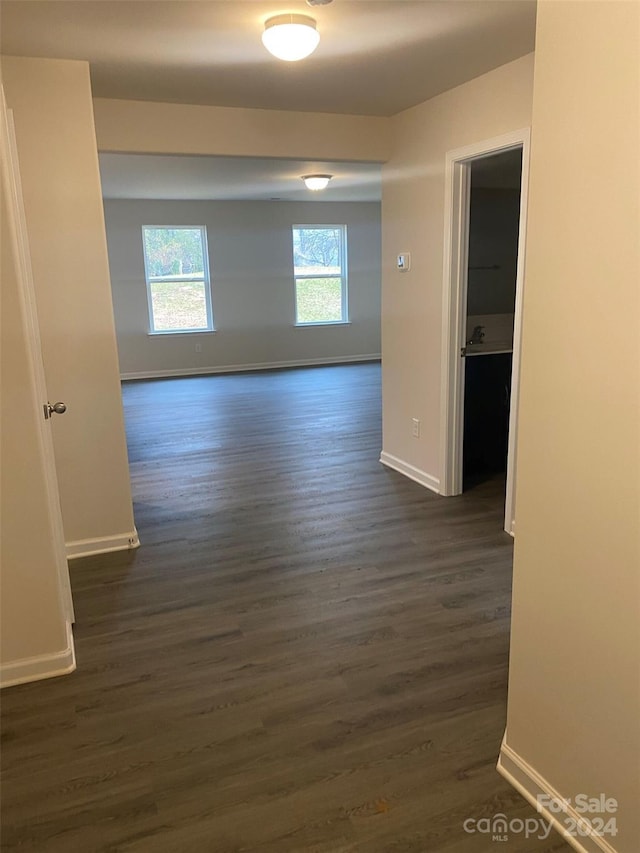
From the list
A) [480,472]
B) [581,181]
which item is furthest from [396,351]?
[581,181]

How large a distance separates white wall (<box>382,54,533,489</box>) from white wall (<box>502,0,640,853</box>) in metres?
1.93

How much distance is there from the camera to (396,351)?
4.50m

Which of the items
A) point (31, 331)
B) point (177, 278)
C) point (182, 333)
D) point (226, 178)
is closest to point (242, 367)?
point (182, 333)

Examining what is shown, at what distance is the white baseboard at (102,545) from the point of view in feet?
11.2

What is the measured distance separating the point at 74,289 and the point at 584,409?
2.52 m

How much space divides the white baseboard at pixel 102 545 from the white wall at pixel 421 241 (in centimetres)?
194

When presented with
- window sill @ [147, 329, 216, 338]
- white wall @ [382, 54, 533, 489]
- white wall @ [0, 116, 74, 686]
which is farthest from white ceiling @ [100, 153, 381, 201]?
white wall @ [0, 116, 74, 686]

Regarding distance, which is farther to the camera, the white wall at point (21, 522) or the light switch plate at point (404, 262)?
the light switch plate at point (404, 262)

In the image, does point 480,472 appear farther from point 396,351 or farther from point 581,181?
point 581,181

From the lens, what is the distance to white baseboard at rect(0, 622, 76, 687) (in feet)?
7.72

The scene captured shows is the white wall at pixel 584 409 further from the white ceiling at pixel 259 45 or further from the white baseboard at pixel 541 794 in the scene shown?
the white ceiling at pixel 259 45

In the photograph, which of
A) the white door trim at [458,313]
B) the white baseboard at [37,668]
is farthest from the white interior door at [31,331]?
the white door trim at [458,313]

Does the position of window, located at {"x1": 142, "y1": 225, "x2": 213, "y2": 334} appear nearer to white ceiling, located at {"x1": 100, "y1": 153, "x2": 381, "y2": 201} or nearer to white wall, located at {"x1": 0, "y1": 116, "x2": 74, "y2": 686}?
white ceiling, located at {"x1": 100, "y1": 153, "x2": 381, "y2": 201}

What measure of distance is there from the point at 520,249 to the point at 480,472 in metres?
1.92
